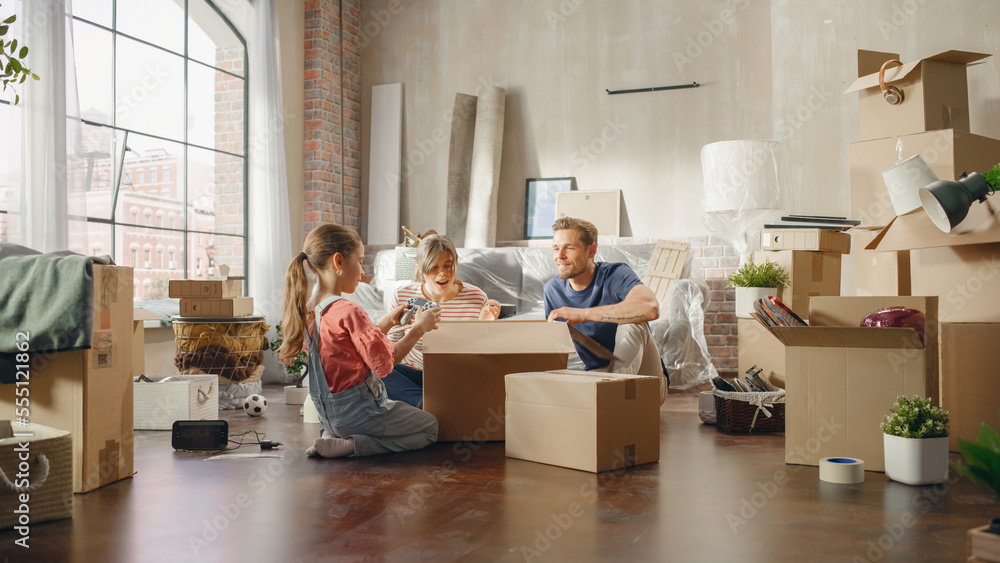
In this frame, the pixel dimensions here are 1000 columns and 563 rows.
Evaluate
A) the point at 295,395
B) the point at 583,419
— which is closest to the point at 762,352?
the point at 583,419

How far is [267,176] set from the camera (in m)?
5.81

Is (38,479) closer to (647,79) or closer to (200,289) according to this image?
(200,289)

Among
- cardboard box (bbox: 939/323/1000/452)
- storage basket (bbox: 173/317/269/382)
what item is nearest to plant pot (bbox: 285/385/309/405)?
storage basket (bbox: 173/317/269/382)

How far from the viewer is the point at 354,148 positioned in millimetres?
6734

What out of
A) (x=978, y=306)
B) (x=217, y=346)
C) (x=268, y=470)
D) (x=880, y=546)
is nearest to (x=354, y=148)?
(x=217, y=346)

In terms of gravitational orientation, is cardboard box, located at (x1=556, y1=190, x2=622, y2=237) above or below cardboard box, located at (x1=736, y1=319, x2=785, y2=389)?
above

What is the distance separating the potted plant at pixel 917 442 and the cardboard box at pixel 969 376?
16.4 inches

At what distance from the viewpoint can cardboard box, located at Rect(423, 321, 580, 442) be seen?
2959mm

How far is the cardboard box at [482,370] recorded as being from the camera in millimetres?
2959

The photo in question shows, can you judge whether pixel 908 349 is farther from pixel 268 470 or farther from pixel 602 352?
pixel 268 470

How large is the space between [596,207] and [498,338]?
3214mm

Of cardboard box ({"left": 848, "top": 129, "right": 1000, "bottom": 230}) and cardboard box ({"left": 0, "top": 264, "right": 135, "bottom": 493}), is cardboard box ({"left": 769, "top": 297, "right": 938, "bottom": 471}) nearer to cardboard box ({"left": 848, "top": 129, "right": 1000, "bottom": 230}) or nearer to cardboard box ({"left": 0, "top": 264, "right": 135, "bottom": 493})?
cardboard box ({"left": 848, "top": 129, "right": 1000, "bottom": 230})

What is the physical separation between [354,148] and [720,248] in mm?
3143

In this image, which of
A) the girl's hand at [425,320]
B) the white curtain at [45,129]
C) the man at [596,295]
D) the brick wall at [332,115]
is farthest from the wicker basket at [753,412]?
the brick wall at [332,115]
